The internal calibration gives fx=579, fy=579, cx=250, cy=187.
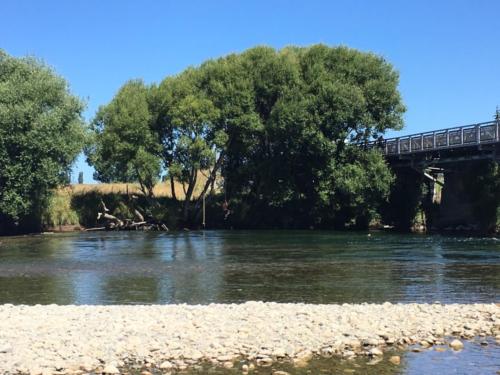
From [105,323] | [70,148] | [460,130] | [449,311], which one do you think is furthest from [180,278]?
[460,130]

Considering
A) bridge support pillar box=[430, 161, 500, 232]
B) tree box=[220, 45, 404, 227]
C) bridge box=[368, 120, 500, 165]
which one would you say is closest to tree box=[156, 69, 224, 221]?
tree box=[220, 45, 404, 227]

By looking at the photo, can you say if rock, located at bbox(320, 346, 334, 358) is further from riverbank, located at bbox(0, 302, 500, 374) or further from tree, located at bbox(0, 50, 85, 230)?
tree, located at bbox(0, 50, 85, 230)

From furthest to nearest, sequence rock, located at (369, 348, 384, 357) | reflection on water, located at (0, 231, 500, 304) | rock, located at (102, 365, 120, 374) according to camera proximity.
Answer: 1. reflection on water, located at (0, 231, 500, 304)
2. rock, located at (369, 348, 384, 357)
3. rock, located at (102, 365, 120, 374)

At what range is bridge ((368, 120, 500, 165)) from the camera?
42844 mm

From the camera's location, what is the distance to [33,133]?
4375cm

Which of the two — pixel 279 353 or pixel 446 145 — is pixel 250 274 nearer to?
pixel 279 353

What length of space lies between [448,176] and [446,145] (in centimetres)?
454

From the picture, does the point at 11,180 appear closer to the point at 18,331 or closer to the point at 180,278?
the point at 180,278

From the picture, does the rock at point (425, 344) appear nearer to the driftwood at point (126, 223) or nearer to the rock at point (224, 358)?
the rock at point (224, 358)

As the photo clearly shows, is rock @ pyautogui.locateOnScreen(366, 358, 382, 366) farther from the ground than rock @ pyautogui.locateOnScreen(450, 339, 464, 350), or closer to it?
closer to it

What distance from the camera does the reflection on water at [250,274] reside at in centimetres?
1777

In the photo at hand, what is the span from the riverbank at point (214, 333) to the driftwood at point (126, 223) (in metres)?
45.1

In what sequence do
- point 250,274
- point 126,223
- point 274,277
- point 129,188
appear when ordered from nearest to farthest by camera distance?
point 274,277
point 250,274
point 126,223
point 129,188

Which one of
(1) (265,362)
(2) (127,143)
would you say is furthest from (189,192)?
(1) (265,362)
